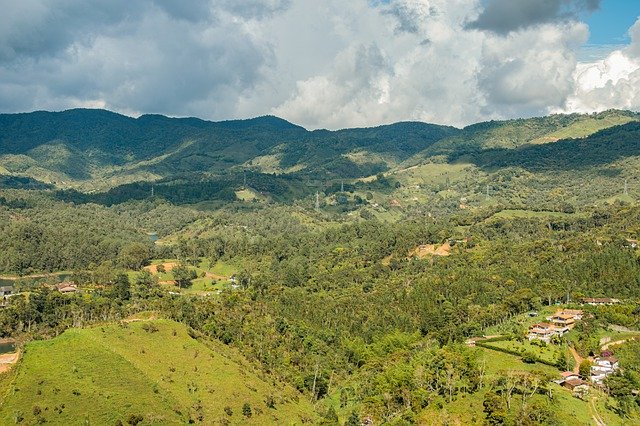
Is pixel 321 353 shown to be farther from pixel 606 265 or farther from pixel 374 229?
pixel 374 229

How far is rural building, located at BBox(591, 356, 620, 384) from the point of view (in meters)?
68.9

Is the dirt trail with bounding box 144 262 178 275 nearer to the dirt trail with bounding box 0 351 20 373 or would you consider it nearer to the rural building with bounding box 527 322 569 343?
the dirt trail with bounding box 0 351 20 373

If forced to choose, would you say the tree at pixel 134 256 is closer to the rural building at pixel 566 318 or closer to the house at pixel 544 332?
the house at pixel 544 332

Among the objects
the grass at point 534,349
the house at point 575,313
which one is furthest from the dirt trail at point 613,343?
the house at point 575,313

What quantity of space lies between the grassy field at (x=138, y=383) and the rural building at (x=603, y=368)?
32.3 meters

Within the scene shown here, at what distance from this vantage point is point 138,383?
2625 inches

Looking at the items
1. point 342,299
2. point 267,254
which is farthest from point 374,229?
point 342,299

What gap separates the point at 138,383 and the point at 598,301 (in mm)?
70761

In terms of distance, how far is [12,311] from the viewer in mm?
97312

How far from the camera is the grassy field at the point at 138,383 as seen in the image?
59812mm

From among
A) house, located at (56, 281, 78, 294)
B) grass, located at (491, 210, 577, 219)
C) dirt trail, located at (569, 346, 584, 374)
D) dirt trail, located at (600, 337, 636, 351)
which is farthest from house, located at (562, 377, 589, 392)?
grass, located at (491, 210, 577, 219)

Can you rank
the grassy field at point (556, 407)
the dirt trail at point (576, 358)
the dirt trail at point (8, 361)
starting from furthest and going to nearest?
the dirt trail at point (576, 358)
the dirt trail at point (8, 361)
the grassy field at point (556, 407)

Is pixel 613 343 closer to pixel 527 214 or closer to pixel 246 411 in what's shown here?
pixel 246 411

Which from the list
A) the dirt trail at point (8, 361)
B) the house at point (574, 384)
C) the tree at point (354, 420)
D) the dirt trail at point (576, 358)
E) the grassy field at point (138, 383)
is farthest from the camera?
the dirt trail at point (576, 358)
